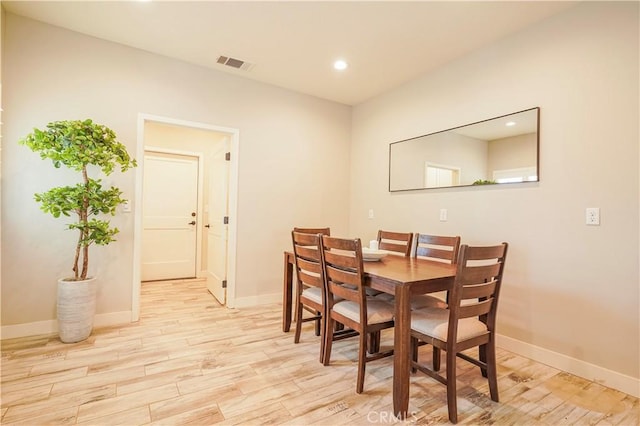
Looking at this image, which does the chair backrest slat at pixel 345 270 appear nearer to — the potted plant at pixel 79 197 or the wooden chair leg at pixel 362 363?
the wooden chair leg at pixel 362 363

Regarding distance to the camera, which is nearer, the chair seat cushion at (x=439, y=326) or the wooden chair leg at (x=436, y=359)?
the chair seat cushion at (x=439, y=326)

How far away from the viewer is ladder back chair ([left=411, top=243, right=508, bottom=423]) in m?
1.59

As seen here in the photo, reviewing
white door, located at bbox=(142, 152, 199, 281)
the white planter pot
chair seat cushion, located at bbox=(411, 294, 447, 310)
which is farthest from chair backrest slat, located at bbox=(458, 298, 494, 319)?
white door, located at bbox=(142, 152, 199, 281)

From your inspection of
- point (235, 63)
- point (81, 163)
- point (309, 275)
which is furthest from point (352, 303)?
point (235, 63)

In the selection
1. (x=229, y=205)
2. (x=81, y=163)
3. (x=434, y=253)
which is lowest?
(x=434, y=253)

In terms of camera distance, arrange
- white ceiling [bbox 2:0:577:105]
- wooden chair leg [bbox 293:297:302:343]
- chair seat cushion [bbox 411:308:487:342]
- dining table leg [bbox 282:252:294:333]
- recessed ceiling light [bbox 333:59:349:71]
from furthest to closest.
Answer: recessed ceiling light [bbox 333:59:349:71], dining table leg [bbox 282:252:294:333], wooden chair leg [bbox 293:297:302:343], white ceiling [bbox 2:0:577:105], chair seat cushion [bbox 411:308:487:342]

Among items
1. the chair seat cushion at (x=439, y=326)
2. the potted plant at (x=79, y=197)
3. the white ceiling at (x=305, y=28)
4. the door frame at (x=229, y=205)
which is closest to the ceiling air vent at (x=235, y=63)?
the white ceiling at (x=305, y=28)

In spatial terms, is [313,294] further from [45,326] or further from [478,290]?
[45,326]

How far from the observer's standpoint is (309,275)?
2.39 metres

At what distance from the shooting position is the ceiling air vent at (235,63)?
3.16m

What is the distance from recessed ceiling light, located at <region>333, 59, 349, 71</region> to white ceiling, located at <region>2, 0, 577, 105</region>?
7cm

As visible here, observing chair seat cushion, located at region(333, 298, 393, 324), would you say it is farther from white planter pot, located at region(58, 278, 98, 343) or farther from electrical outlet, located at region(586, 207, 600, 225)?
white planter pot, located at region(58, 278, 98, 343)

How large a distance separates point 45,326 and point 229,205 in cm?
193

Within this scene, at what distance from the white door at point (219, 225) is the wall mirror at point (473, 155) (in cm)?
206
